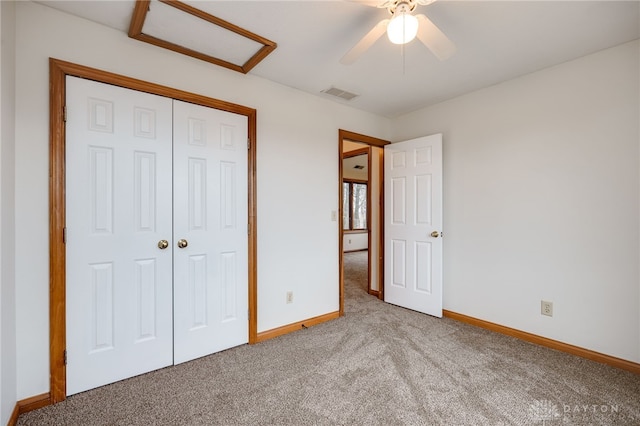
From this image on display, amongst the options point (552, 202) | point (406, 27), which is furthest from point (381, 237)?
point (406, 27)

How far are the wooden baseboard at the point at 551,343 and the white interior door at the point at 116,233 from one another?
279 cm

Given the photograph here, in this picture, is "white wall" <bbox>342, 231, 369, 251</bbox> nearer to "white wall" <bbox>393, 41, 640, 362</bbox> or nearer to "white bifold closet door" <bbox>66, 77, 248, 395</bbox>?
"white wall" <bbox>393, 41, 640, 362</bbox>

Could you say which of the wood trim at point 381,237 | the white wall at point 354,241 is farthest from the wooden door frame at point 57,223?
the white wall at point 354,241

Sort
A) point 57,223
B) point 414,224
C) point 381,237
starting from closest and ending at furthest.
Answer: point 57,223 < point 414,224 < point 381,237

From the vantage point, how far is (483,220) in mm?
2852

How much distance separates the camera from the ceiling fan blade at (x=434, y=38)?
1474 millimetres

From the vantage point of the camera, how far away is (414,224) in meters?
3.29

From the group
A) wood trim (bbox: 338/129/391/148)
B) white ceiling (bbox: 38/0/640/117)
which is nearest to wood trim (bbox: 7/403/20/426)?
white ceiling (bbox: 38/0/640/117)

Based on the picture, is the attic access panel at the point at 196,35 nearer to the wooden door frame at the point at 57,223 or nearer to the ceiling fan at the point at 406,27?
the wooden door frame at the point at 57,223

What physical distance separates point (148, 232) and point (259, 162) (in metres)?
1.05

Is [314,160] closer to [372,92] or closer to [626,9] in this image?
[372,92]

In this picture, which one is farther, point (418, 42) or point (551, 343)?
point (551, 343)

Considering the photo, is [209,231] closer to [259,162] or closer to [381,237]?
[259,162]

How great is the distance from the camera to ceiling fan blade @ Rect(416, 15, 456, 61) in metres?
1.47
